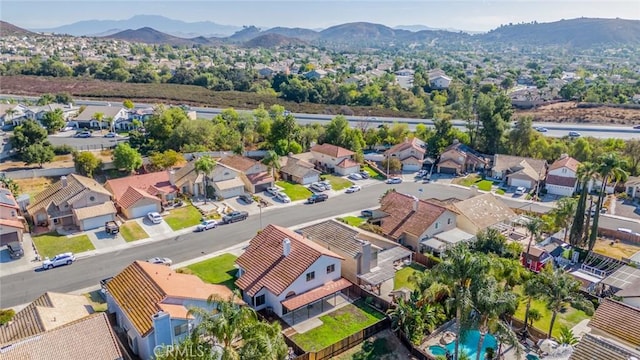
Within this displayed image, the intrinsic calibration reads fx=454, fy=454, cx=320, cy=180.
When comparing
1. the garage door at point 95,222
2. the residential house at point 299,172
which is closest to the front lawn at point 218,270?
the garage door at point 95,222

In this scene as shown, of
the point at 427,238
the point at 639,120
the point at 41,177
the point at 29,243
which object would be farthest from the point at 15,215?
the point at 639,120

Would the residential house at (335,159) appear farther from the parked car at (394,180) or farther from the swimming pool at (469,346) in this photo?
the swimming pool at (469,346)

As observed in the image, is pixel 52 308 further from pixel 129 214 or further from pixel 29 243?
pixel 129 214

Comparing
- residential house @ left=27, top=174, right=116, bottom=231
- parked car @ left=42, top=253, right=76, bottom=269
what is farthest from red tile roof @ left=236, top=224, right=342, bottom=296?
residential house @ left=27, top=174, right=116, bottom=231

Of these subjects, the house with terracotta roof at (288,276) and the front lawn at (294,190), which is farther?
the front lawn at (294,190)

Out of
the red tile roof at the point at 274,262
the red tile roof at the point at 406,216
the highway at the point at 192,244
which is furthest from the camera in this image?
the red tile roof at the point at 406,216

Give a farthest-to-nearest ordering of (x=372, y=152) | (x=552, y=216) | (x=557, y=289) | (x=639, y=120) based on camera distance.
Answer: (x=639, y=120), (x=372, y=152), (x=552, y=216), (x=557, y=289)
